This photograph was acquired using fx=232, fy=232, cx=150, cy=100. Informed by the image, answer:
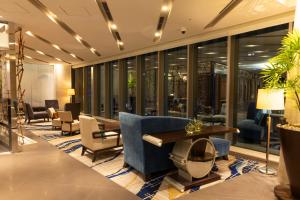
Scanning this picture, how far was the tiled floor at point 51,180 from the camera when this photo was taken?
313cm

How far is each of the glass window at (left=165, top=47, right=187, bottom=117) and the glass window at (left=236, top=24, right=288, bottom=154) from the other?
1736 millimetres

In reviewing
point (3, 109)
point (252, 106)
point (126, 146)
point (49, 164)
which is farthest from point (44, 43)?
point (252, 106)

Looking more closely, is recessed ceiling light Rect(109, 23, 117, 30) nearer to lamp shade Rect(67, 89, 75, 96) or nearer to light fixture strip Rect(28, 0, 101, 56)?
light fixture strip Rect(28, 0, 101, 56)

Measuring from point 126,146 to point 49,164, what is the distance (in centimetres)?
158

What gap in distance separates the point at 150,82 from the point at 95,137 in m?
4.00

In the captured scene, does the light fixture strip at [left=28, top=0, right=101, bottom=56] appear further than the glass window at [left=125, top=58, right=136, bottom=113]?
No

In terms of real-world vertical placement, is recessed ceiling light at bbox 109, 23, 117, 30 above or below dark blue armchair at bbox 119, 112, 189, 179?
above

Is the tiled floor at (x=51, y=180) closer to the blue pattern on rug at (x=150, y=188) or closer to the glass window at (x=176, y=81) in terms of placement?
the blue pattern on rug at (x=150, y=188)

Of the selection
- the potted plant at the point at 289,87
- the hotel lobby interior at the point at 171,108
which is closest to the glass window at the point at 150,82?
the hotel lobby interior at the point at 171,108

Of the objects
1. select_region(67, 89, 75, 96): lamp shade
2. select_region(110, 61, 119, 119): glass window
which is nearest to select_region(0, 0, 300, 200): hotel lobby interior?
select_region(110, 61, 119, 119): glass window

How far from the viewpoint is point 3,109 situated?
533cm

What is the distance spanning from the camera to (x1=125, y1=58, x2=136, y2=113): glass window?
353 inches

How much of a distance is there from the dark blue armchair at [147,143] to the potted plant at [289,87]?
6.67ft

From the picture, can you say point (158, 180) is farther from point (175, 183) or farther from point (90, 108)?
point (90, 108)
